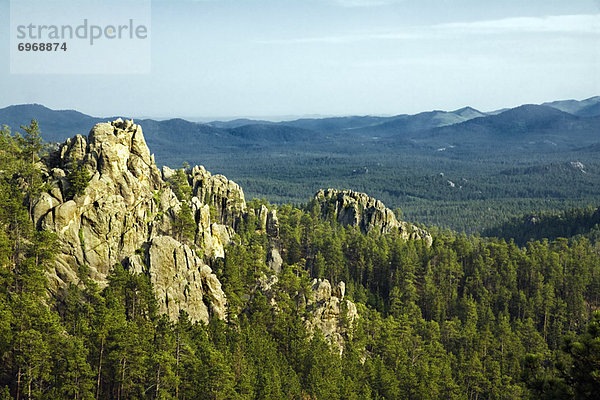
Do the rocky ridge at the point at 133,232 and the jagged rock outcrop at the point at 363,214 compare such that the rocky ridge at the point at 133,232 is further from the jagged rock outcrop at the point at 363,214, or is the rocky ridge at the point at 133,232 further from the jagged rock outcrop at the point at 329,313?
the jagged rock outcrop at the point at 363,214

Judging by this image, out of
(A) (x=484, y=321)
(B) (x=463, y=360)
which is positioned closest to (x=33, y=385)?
(B) (x=463, y=360)

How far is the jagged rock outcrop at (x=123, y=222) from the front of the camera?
60844 mm

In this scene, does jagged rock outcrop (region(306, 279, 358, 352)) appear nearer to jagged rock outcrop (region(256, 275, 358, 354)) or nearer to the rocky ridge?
jagged rock outcrop (region(256, 275, 358, 354))

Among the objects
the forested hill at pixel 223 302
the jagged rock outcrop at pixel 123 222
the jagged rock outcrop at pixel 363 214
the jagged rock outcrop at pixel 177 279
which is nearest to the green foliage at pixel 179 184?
the forested hill at pixel 223 302

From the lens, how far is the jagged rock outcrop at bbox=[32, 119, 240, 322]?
60.8 m

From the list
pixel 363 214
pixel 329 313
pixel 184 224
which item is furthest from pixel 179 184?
pixel 363 214

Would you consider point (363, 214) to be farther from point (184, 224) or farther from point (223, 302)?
point (223, 302)

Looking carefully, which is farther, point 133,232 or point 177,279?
point 133,232

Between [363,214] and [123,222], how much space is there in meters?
83.0

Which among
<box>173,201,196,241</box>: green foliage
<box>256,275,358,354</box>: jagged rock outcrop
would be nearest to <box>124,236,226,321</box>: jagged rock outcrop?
<box>173,201,196,241</box>: green foliage

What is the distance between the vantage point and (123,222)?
217ft

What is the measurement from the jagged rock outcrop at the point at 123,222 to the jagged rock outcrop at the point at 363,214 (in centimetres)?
6459

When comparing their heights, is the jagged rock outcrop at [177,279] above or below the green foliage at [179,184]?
below

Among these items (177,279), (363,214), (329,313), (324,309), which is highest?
(177,279)
